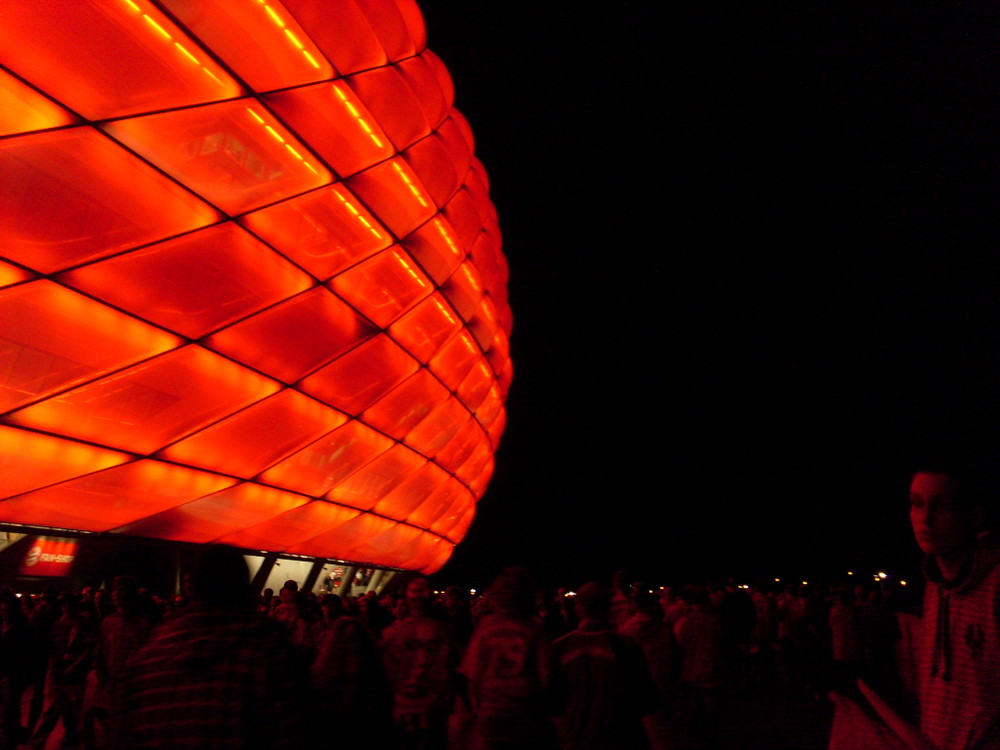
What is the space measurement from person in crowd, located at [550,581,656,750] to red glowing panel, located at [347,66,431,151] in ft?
21.7

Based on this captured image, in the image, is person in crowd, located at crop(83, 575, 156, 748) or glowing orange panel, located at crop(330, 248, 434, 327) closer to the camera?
person in crowd, located at crop(83, 575, 156, 748)

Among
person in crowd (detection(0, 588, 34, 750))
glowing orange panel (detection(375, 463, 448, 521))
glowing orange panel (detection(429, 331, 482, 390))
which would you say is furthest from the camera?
glowing orange panel (detection(375, 463, 448, 521))

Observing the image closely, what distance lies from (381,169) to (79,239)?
3758 millimetres

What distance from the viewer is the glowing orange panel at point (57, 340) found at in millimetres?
6102

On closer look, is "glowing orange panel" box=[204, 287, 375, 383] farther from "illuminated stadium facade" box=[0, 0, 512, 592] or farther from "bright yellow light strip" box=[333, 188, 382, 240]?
"bright yellow light strip" box=[333, 188, 382, 240]

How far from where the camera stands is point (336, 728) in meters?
4.05

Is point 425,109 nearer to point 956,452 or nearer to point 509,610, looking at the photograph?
point 509,610

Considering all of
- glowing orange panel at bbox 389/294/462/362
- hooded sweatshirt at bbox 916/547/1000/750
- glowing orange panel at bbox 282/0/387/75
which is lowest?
hooded sweatshirt at bbox 916/547/1000/750

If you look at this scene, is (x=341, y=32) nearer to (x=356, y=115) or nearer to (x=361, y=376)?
(x=356, y=115)

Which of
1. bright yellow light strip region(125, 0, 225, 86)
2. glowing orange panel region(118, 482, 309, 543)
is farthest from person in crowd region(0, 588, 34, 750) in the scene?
bright yellow light strip region(125, 0, 225, 86)

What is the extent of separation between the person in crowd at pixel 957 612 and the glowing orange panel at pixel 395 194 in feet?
24.3

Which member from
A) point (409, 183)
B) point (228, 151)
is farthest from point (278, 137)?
point (409, 183)

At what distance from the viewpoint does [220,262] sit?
718 cm

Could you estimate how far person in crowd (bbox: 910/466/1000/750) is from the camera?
5.73 ft
